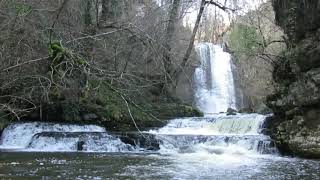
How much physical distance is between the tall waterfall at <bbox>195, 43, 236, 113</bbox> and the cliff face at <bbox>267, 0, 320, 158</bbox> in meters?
16.4

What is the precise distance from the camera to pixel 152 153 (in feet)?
45.6

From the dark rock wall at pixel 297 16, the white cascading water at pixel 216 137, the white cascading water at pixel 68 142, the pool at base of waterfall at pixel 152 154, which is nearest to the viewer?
the pool at base of waterfall at pixel 152 154

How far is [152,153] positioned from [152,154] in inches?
13.9

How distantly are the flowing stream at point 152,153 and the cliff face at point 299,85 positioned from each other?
709 mm

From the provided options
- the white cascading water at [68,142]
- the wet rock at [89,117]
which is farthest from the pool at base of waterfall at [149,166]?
the wet rock at [89,117]

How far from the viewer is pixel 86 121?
17844 mm

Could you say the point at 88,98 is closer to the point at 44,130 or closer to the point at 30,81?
the point at 44,130

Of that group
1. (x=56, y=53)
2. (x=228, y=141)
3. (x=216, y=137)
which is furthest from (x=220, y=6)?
(x=56, y=53)

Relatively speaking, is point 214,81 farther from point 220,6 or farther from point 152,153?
Result: point 152,153

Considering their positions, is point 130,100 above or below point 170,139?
above

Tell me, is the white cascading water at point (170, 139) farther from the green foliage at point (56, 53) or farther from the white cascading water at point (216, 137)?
A: the green foliage at point (56, 53)

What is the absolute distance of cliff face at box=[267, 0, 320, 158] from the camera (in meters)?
13.1

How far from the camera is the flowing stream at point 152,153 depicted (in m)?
9.39

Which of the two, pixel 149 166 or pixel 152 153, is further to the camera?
pixel 152 153
